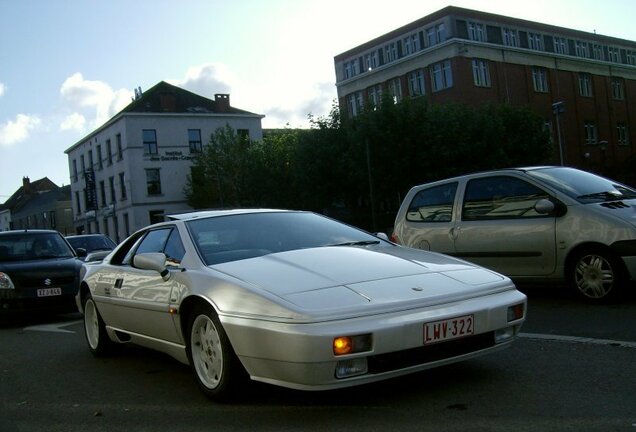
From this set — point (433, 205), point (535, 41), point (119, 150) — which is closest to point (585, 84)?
point (535, 41)

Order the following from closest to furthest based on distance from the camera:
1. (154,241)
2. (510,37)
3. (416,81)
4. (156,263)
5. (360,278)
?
(360,278), (156,263), (154,241), (416,81), (510,37)

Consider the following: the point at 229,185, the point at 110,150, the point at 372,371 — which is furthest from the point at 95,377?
the point at 110,150

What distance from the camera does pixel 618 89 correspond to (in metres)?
63.9

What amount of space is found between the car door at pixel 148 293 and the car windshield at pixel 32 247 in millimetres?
6019

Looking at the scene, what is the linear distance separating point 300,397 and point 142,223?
55382mm

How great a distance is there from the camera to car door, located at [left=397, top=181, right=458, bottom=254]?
8.84 m

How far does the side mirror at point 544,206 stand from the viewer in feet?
25.1

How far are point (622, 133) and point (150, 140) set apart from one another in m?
42.8

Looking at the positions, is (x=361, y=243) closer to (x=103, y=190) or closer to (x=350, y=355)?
(x=350, y=355)

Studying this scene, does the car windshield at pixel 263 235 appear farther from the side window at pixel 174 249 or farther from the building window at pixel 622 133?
the building window at pixel 622 133

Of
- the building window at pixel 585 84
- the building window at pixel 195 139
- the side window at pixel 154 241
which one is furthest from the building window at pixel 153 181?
the side window at pixel 154 241

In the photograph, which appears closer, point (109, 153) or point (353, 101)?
point (353, 101)

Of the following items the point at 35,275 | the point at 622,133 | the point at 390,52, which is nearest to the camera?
the point at 35,275

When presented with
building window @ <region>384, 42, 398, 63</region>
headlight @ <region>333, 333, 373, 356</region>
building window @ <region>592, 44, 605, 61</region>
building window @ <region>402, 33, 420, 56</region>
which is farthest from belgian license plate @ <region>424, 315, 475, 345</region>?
building window @ <region>592, 44, 605, 61</region>
